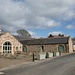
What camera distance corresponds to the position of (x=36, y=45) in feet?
116

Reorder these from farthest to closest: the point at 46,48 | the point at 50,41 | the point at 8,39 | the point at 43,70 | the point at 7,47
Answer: the point at 50,41 → the point at 46,48 → the point at 8,39 → the point at 7,47 → the point at 43,70

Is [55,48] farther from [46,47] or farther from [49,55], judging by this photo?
[49,55]

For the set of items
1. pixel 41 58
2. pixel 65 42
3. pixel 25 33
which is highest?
pixel 25 33

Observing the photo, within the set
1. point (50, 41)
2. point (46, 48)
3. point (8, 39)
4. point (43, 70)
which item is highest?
point (8, 39)

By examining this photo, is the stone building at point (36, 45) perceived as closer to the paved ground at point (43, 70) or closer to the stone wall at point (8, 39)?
the stone wall at point (8, 39)

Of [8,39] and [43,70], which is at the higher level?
[8,39]

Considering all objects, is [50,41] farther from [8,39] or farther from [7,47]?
[7,47]

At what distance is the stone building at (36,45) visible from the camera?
80.3ft

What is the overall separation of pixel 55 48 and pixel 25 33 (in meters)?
75.8

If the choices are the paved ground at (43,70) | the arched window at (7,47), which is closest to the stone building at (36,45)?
the arched window at (7,47)

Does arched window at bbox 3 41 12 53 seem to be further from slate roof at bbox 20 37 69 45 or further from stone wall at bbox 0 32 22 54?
slate roof at bbox 20 37 69 45

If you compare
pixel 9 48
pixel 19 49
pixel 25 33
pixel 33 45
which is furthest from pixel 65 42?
pixel 25 33

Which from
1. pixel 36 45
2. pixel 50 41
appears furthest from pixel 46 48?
pixel 36 45

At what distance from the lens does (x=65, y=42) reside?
31.2 meters
